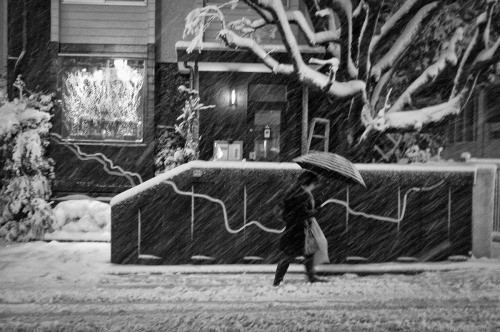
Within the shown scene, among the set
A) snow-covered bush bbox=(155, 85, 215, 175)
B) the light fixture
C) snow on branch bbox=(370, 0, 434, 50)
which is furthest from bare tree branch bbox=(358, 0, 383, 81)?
the light fixture

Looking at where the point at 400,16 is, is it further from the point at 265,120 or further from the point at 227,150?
the point at 227,150

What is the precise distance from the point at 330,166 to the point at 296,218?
86 centimetres

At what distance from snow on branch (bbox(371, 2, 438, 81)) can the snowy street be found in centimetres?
466

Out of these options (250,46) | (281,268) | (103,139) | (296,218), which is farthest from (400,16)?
(103,139)

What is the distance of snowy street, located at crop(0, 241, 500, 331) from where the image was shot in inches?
204

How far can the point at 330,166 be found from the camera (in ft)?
20.4

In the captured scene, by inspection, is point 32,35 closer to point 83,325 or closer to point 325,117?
point 325,117

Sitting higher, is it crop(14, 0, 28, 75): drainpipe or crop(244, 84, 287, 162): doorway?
crop(14, 0, 28, 75): drainpipe

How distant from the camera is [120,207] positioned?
303 inches

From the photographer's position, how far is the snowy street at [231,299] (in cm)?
518

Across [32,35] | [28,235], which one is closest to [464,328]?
[28,235]

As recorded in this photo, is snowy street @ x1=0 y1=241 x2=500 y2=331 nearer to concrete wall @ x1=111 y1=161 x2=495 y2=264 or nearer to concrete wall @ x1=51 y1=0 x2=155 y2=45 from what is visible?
concrete wall @ x1=111 y1=161 x2=495 y2=264

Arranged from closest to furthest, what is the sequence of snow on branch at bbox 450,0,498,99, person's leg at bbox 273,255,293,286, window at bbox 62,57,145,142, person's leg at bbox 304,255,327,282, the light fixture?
1. person's leg at bbox 273,255,293,286
2. person's leg at bbox 304,255,327,282
3. snow on branch at bbox 450,0,498,99
4. window at bbox 62,57,145,142
5. the light fixture

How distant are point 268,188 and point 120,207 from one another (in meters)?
2.37
